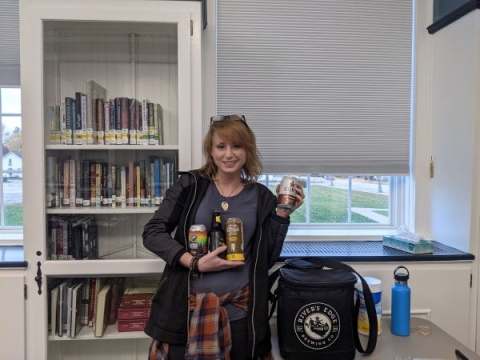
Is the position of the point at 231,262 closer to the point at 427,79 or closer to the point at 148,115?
the point at 148,115

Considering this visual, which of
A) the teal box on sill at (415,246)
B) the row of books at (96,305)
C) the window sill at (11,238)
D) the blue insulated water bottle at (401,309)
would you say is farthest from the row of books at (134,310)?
the teal box on sill at (415,246)

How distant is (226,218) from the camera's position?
1340mm

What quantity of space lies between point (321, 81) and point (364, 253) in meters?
0.97

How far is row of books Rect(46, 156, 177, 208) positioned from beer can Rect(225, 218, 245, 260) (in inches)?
23.8

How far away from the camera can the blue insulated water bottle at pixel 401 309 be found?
1521 millimetres

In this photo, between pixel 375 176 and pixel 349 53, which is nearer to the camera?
pixel 349 53

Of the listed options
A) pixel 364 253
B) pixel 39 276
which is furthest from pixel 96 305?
pixel 364 253

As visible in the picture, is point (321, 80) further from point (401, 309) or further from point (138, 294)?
point (138, 294)

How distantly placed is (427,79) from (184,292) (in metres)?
1.81

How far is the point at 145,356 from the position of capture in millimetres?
1918

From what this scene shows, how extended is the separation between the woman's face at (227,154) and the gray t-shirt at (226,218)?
0.35 ft

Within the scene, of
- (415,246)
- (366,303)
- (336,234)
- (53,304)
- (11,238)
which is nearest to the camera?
(366,303)

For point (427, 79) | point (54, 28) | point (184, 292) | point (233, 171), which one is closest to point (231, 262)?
point (184, 292)

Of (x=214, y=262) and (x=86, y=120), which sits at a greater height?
(x=86, y=120)
